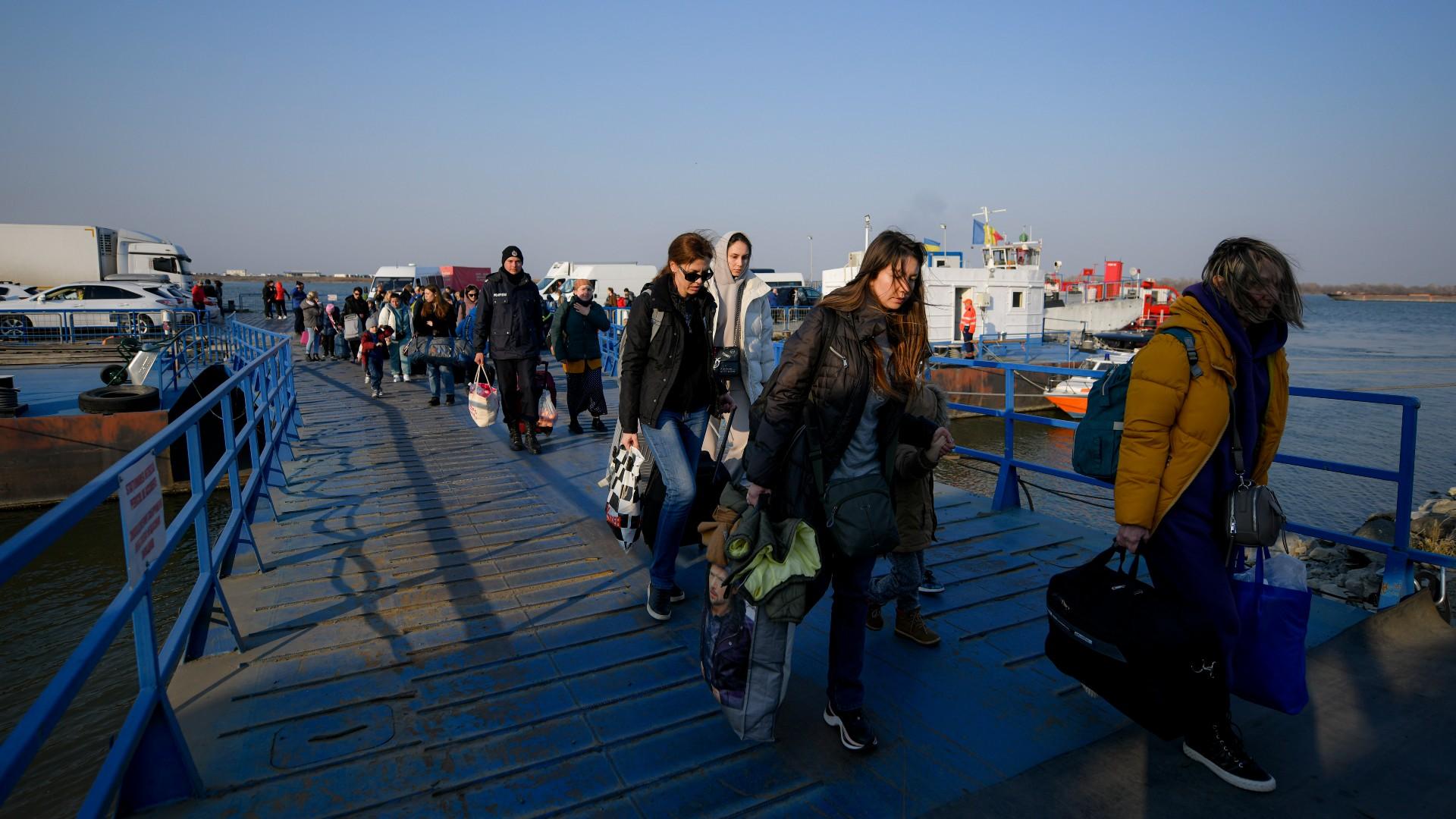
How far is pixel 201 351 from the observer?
1616 cm

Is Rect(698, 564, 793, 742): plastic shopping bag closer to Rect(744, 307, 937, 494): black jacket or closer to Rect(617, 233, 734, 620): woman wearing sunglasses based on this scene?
Rect(744, 307, 937, 494): black jacket

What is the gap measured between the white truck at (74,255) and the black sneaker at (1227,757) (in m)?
35.6

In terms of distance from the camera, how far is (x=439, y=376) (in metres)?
11.2

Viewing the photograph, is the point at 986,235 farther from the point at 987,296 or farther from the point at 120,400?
the point at 120,400

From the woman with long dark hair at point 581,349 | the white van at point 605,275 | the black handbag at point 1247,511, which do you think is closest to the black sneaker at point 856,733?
the black handbag at point 1247,511

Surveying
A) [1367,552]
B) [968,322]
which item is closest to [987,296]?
[968,322]

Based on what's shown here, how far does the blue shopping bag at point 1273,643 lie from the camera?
264cm

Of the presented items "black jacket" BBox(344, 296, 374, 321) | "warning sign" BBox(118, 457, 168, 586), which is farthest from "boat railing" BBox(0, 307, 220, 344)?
"warning sign" BBox(118, 457, 168, 586)

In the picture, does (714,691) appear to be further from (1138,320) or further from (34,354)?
(1138,320)

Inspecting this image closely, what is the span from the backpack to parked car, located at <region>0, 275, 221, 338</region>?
2206 centimetres

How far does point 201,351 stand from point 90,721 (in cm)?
1400

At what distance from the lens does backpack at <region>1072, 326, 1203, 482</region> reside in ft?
9.10

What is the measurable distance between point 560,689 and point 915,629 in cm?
161

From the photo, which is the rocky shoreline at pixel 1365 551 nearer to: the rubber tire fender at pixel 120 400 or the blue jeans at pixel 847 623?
the blue jeans at pixel 847 623
